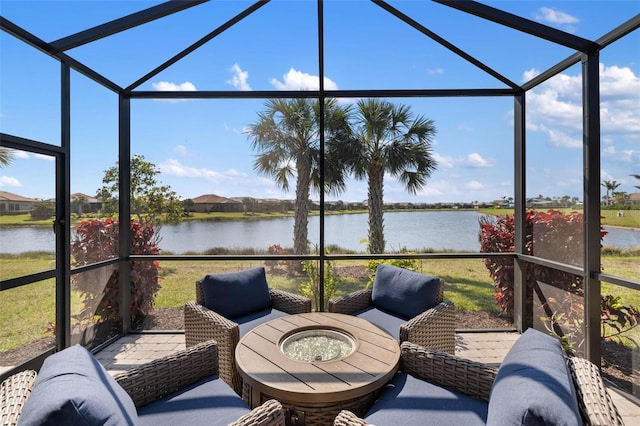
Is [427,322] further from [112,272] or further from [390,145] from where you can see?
[112,272]

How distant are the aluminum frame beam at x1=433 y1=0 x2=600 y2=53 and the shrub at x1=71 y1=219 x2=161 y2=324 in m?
3.96

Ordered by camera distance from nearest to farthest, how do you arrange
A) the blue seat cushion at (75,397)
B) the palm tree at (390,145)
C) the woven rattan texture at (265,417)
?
the blue seat cushion at (75,397), the woven rattan texture at (265,417), the palm tree at (390,145)

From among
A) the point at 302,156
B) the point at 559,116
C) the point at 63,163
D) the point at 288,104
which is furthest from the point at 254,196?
the point at 559,116

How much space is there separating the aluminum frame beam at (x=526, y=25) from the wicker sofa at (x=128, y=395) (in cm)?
325

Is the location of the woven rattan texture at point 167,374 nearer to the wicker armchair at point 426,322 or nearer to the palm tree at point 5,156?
the wicker armchair at point 426,322

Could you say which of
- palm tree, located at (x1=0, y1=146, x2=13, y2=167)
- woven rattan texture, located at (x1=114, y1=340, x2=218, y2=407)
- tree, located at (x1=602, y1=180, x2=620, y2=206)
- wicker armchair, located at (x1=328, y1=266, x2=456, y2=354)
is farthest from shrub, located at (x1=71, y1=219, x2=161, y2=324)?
tree, located at (x1=602, y1=180, x2=620, y2=206)

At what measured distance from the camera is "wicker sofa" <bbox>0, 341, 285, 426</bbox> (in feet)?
3.23

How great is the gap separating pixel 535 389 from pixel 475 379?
668mm

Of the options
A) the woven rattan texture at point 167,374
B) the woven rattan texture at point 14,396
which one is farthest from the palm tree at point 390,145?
the woven rattan texture at point 14,396

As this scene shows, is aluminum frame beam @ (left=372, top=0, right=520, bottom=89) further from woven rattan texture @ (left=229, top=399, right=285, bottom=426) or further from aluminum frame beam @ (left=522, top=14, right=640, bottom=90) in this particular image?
woven rattan texture @ (left=229, top=399, right=285, bottom=426)

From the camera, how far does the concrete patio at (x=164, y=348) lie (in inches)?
121

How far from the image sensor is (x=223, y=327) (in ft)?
7.73

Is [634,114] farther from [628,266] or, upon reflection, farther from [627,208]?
[628,266]

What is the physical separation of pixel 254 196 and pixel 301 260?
963 mm
